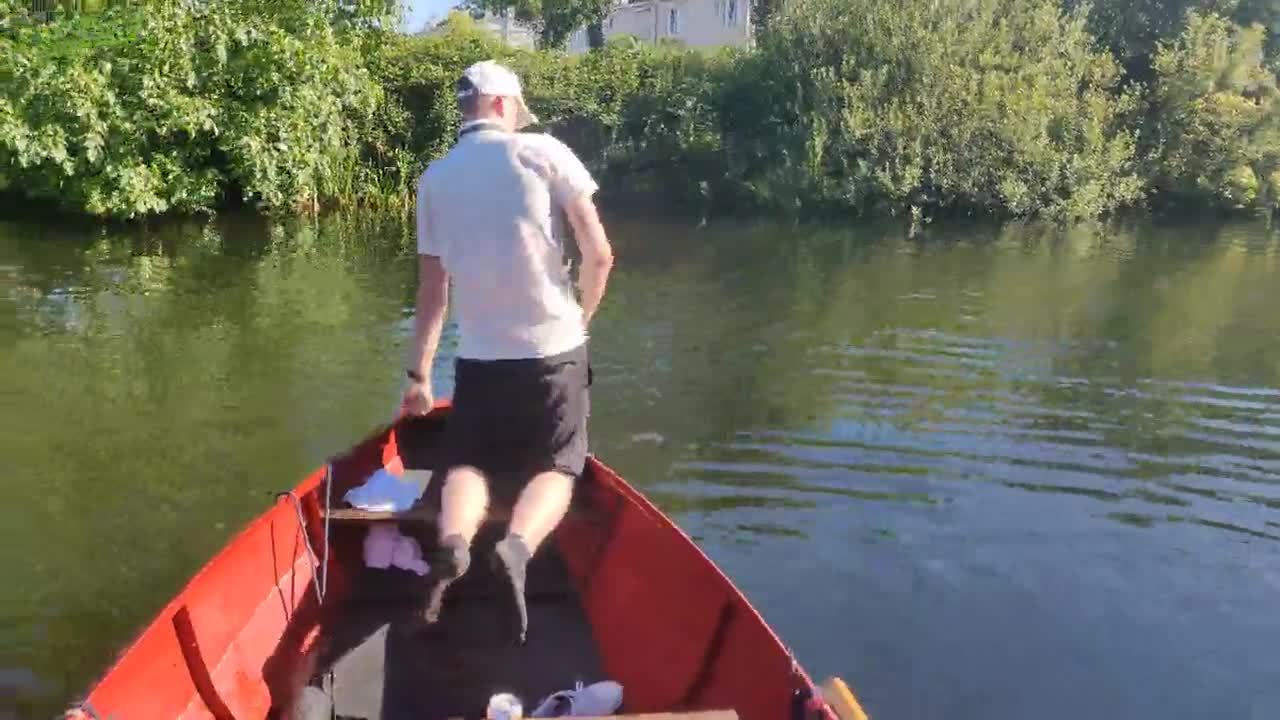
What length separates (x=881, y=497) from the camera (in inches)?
328

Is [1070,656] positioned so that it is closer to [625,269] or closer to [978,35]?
[625,269]

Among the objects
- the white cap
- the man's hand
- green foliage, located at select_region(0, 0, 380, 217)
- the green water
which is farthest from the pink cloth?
green foliage, located at select_region(0, 0, 380, 217)

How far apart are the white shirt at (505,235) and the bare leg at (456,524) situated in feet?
1.58

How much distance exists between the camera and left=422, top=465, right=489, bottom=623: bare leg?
4141mm

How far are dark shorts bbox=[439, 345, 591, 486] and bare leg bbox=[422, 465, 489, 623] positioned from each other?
0.07 m

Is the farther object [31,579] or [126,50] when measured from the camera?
[126,50]

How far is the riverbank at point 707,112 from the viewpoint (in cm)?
2105

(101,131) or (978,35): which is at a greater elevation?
(978,35)

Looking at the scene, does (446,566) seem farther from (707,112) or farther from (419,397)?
(707,112)

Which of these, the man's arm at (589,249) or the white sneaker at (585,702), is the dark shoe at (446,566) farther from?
the man's arm at (589,249)

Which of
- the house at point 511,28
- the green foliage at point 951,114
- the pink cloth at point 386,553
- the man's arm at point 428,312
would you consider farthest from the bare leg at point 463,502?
the house at point 511,28

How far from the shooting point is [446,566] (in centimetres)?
414

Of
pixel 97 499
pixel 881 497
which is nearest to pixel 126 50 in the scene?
pixel 97 499

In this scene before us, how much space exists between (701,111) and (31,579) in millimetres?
25587
